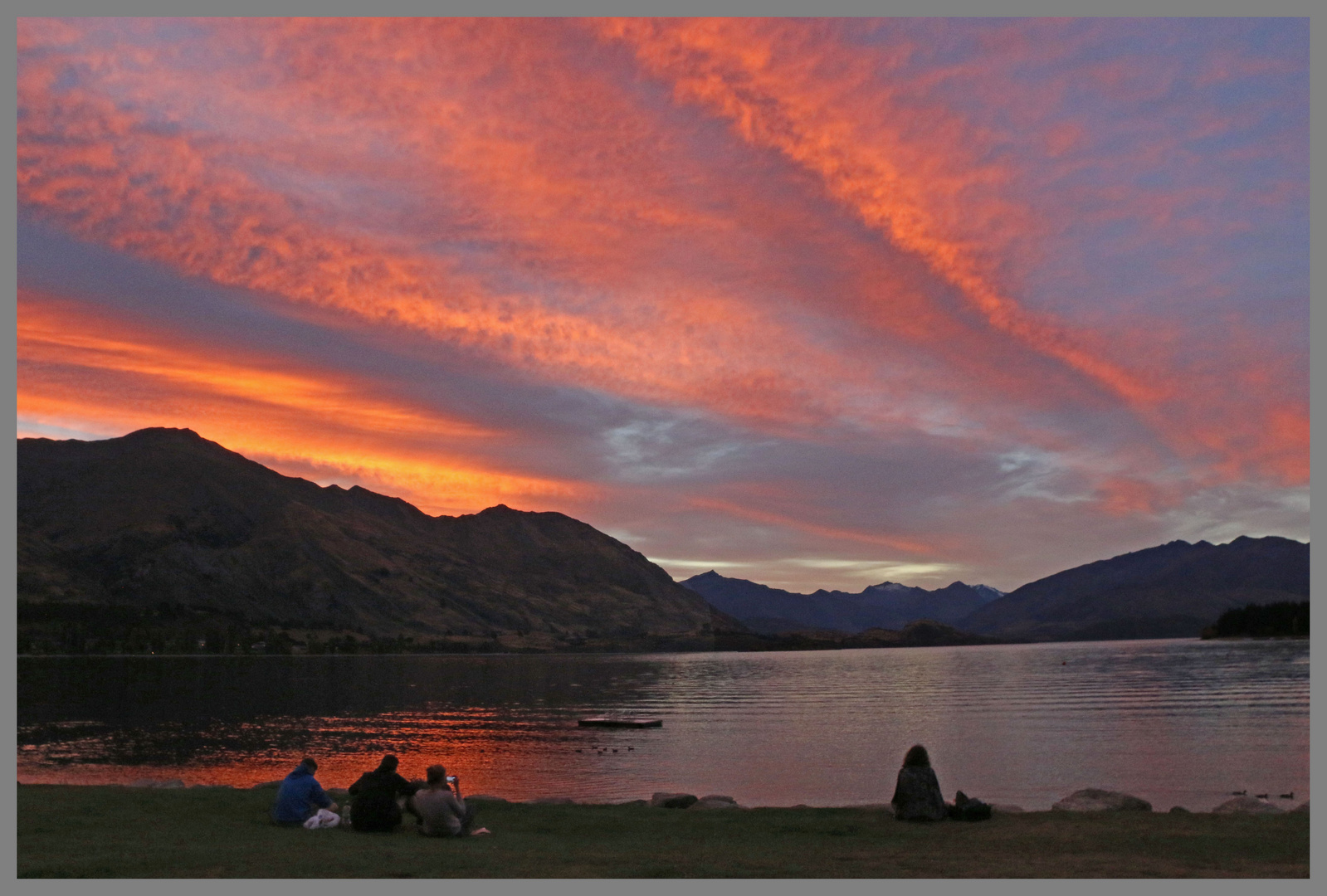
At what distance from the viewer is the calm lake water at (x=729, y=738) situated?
1972 inches

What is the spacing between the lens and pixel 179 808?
90.5ft

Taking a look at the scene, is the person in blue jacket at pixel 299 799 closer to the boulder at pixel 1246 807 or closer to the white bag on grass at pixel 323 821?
the white bag on grass at pixel 323 821

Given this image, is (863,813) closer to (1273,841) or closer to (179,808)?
(1273,841)

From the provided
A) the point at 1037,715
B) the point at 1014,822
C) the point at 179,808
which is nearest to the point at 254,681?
the point at 1037,715

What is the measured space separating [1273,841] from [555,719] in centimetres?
8143

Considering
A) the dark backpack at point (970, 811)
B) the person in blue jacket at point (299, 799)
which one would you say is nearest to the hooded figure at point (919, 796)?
the dark backpack at point (970, 811)

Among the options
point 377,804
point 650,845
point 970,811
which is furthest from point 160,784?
point 970,811

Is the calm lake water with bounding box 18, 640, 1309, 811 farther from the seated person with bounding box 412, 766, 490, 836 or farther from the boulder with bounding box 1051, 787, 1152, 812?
the seated person with bounding box 412, 766, 490, 836

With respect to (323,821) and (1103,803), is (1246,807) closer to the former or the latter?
(1103,803)

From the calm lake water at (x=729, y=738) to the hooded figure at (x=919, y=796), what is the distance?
16.2 metres

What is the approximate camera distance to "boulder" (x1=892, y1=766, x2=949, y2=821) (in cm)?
2656

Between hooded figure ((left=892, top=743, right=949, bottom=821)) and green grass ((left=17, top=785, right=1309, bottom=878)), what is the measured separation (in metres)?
0.55

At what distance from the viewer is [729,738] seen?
2977 inches

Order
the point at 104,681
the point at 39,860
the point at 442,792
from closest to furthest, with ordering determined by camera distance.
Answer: the point at 39,860, the point at 442,792, the point at 104,681
